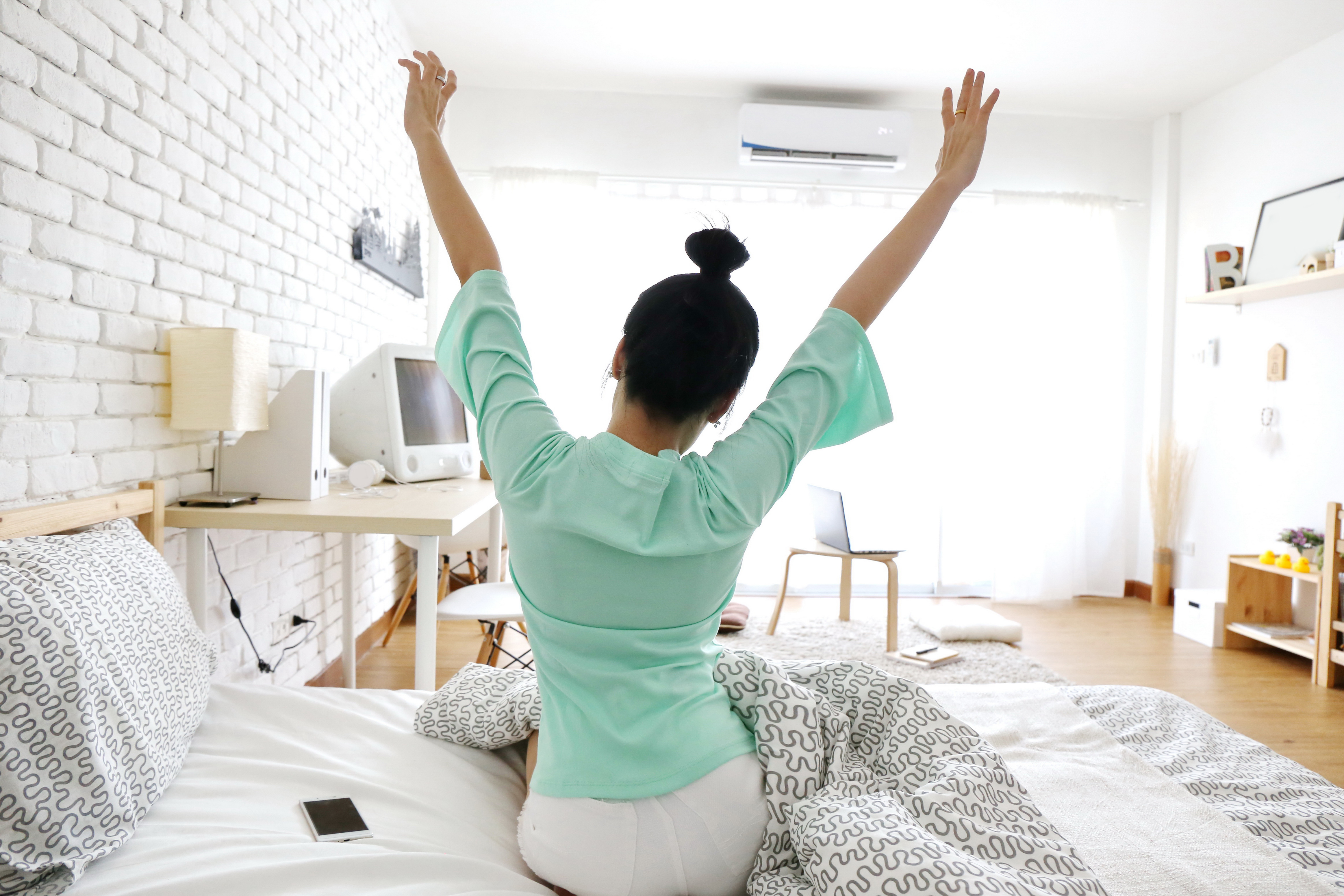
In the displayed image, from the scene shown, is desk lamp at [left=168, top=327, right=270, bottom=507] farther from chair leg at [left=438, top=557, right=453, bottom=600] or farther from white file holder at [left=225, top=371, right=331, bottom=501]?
chair leg at [left=438, top=557, right=453, bottom=600]

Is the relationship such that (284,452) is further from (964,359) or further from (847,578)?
(964,359)

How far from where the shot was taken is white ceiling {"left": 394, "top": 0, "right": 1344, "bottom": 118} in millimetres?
3518

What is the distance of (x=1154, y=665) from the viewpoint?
3488 mm

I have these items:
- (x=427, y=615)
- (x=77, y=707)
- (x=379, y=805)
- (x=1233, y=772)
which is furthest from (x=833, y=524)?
(x=77, y=707)

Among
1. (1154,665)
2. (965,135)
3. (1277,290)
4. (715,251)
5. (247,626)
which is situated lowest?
(1154,665)

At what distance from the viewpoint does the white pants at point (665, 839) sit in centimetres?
90

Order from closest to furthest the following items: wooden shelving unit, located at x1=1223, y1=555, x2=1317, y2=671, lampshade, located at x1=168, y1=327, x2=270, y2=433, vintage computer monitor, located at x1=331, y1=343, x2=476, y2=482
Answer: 1. lampshade, located at x1=168, y1=327, x2=270, y2=433
2. vintage computer monitor, located at x1=331, y1=343, x2=476, y2=482
3. wooden shelving unit, located at x1=1223, y1=555, x2=1317, y2=671

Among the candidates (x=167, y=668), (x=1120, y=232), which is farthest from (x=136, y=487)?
(x=1120, y=232)

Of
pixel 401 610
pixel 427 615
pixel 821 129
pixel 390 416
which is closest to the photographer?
pixel 427 615

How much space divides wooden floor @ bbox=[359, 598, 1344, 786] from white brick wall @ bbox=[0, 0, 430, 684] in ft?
1.55

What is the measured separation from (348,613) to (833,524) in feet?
6.68

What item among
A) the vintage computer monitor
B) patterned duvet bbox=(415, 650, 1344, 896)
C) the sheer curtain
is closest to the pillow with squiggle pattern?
patterned duvet bbox=(415, 650, 1344, 896)

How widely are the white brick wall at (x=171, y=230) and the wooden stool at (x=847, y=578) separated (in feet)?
6.05

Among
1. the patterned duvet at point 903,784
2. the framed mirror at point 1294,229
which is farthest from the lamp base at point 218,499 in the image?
the framed mirror at point 1294,229
